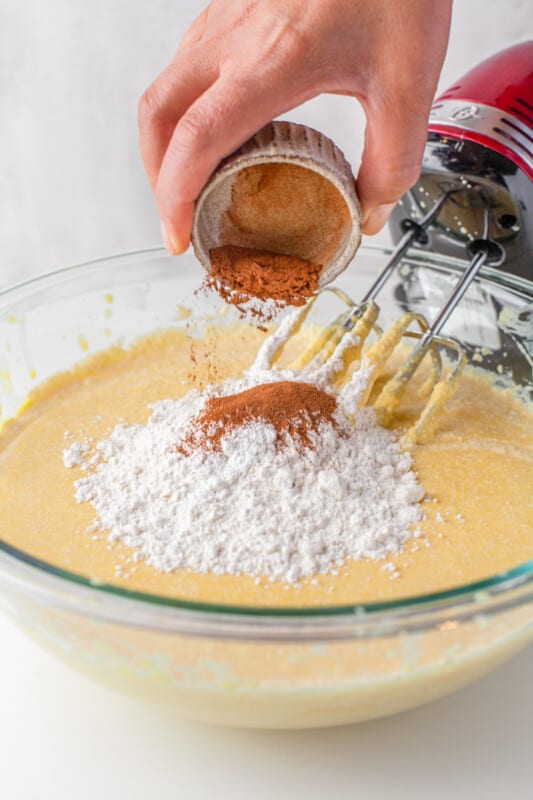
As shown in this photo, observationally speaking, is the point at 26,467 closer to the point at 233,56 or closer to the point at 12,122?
the point at 233,56

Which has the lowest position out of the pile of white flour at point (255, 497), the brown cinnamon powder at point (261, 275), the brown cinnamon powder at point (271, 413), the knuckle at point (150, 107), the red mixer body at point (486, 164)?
the pile of white flour at point (255, 497)

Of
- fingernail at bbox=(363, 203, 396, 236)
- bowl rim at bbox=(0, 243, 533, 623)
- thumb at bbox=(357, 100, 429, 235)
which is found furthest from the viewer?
fingernail at bbox=(363, 203, 396, 236)

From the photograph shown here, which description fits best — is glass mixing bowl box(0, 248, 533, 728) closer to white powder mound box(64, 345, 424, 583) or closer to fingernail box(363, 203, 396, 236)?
white powder mound box(64, 345, 424, 583)

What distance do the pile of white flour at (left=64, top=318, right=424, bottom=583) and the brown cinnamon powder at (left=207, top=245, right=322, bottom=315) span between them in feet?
0.49

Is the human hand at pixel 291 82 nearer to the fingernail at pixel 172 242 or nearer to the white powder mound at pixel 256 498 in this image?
the fingernail at pixel 172 242

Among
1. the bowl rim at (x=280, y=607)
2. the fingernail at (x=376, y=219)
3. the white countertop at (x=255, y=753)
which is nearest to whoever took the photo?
the bowl rim at (x=280, y=607)

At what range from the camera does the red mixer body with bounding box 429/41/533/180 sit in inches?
45.4

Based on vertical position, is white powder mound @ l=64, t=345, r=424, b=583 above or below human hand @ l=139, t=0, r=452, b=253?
below

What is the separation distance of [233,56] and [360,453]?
46 centimetres

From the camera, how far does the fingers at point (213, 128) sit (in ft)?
2.69

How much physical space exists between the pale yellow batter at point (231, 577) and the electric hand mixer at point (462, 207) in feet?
0.27

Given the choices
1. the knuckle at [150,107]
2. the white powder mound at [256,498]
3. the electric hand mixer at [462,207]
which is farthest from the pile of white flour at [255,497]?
the knuckle at [150,107]

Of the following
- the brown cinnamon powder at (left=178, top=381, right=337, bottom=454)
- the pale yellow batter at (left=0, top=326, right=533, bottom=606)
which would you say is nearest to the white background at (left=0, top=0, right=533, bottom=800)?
the pale yellow batter at (left=0, top=326, right=533, bottom=606)

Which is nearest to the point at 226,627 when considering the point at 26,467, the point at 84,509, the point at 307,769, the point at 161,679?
the point at 161,679
